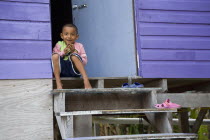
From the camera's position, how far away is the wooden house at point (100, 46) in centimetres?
461

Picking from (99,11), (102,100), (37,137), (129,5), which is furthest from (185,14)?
(37,137)

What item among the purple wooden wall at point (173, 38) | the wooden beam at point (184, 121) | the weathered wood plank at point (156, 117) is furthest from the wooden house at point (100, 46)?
the wooden beam at point (184, 121)

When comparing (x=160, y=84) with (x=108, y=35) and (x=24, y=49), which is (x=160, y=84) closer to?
(x=108, y=35)

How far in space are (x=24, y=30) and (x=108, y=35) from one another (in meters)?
1.36

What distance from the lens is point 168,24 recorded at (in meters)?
5.47

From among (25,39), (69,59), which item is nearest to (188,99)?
(69,59)

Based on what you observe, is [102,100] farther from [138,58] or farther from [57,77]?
[138,58]

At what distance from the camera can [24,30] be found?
482cm

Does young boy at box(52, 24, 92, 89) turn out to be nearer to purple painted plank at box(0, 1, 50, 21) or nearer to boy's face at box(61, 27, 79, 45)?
boy's face at box(61, 27, 79, 45)

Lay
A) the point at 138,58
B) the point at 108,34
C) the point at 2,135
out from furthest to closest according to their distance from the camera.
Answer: the point at 108,34 → the point at 138,58 → the point at 2,135

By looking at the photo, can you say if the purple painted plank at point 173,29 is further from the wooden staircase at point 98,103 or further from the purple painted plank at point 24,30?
the purple painted plank at point 24,30

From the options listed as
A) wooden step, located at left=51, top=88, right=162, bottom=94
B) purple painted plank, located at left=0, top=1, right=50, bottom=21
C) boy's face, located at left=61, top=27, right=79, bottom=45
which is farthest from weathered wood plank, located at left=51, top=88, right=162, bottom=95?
purple painted plank, located at left=0, top=1, right=50, bottom=21

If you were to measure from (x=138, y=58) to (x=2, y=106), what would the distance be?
5.83 feet

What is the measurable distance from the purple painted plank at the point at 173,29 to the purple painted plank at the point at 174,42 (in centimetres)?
5
